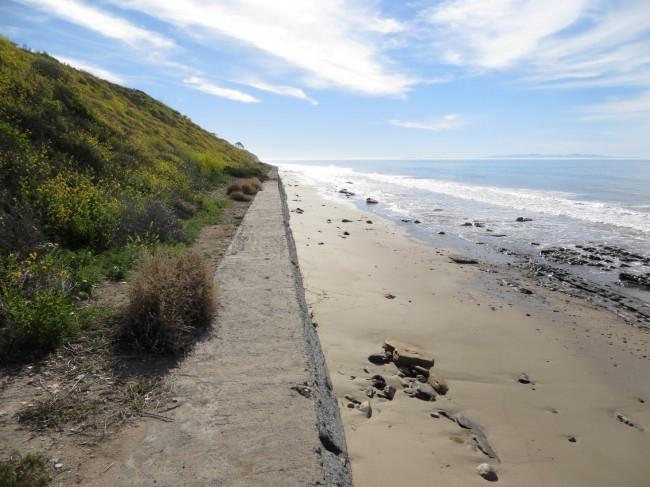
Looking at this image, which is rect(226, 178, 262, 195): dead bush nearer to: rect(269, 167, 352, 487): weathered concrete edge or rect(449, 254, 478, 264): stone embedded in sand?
rect(449, 254, 478, 264): stone embedded in sand

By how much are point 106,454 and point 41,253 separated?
4.36 m

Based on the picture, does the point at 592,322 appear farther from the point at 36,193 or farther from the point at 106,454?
the point at 36,193

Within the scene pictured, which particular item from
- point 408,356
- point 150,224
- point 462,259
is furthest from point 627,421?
point 150,224

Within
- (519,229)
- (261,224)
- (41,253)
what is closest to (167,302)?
(41,253)

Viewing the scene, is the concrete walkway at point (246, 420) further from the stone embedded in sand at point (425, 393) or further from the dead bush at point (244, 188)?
the dead bush at point (244, 188)

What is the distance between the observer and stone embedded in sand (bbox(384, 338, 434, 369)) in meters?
4.98

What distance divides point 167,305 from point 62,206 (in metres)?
4.42

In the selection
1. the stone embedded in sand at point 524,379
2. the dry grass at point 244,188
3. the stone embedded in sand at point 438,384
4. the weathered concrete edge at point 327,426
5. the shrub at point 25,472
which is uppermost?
the dry grass at point 244,188

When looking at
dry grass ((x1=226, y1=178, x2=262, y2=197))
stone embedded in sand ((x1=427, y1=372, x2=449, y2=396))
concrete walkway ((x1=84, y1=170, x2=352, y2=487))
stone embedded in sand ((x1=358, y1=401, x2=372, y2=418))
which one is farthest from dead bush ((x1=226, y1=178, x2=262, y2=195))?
stone embedded in sand ((x1=358, y1=401, x2=372, y2=418))

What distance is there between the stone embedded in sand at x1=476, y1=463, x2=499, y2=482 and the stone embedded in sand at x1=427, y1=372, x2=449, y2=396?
112 centimetres

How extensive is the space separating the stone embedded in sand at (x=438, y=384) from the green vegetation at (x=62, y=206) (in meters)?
3.60

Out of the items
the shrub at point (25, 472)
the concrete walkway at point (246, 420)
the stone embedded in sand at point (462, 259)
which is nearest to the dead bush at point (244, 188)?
the stone embedded in sand at point (462, 259)

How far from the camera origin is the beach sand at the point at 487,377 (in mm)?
3523

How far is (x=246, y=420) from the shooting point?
287 centimetres
